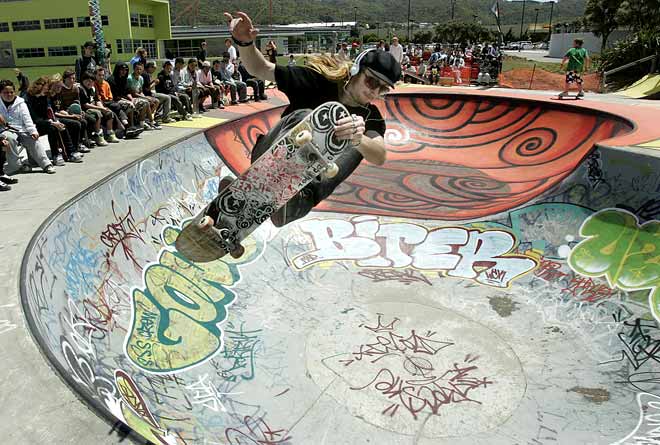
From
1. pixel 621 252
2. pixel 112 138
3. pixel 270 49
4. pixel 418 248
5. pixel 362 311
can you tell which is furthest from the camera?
pixel 270 49

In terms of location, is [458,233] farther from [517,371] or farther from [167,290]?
[167,290]

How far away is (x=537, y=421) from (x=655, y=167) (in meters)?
4.56

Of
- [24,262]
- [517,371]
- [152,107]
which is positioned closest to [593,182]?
[517,371]

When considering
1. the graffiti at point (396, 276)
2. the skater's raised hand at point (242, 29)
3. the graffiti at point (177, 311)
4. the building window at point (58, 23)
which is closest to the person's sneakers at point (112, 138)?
the graffiti at point (177, 311)

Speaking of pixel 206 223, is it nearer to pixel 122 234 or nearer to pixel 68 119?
pixel 122 234

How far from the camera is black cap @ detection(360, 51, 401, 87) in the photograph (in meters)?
3.46

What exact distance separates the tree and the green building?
4952cm

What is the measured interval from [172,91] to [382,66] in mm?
9216

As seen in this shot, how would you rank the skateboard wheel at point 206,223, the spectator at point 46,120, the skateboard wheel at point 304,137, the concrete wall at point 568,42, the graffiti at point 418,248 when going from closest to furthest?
the skateboard wheel at point 304,137
the skateboard wheel at point 206,223
the spectator at point 46,120
the graffiti at point 418,248
the concrete wall at point 568,42

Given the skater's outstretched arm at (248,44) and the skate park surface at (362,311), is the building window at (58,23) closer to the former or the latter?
the skate park surface at (362,311)

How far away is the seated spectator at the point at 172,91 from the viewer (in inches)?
436

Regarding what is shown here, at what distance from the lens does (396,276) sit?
7445 mm

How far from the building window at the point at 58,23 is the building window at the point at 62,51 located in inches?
85.0

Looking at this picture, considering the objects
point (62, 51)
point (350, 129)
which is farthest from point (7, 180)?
point (62, 51)
